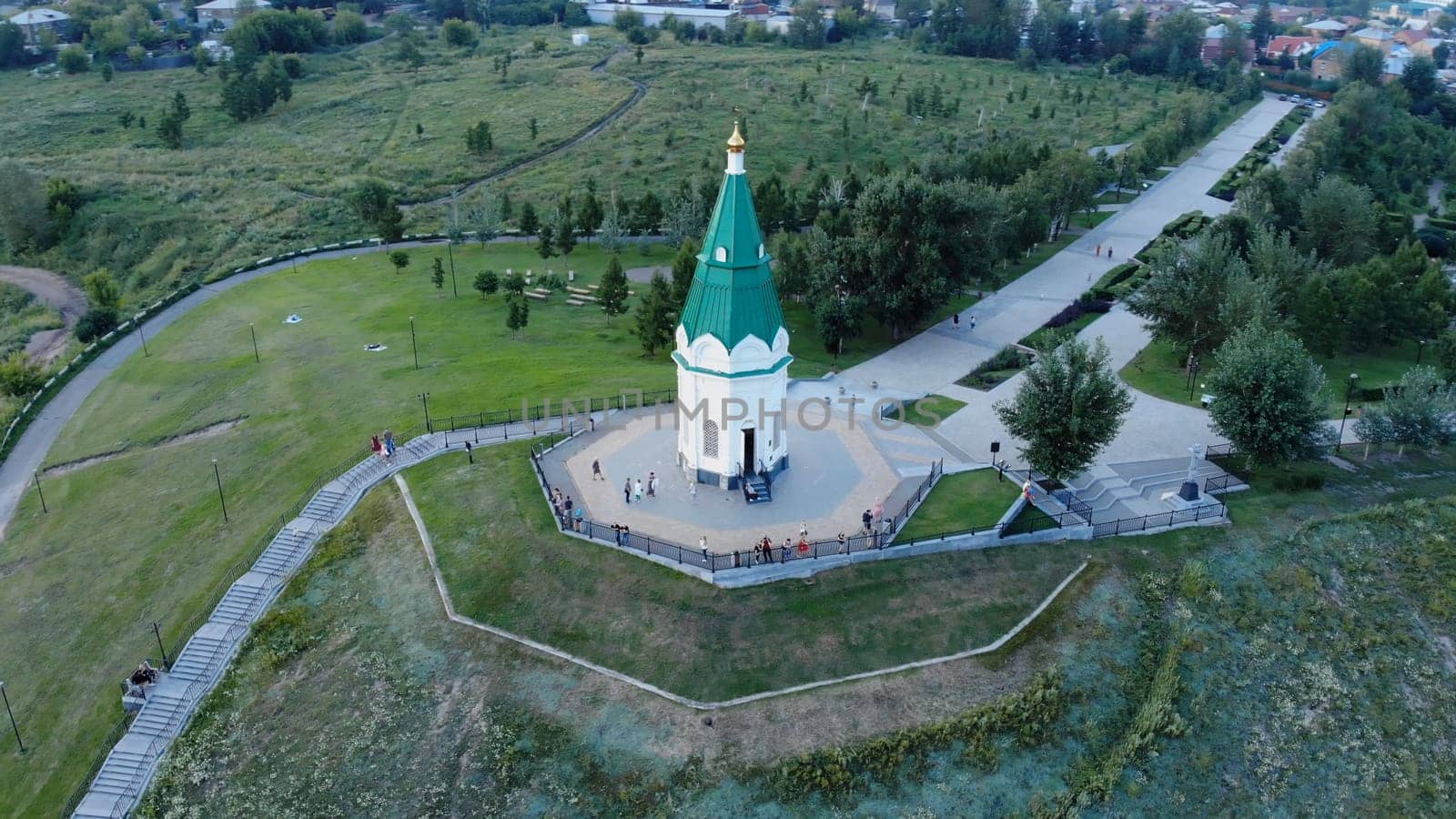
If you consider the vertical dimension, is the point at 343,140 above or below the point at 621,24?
below


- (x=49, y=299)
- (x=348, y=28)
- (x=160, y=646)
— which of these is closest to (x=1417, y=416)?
(x=160, y=646)

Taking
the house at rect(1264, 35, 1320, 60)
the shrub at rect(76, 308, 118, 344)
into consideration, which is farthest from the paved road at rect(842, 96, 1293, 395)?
the house at rect(1264, 35, 1320, 60)

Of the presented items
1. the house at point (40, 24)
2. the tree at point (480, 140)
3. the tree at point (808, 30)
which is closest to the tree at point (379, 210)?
the tree at point (480, 140)

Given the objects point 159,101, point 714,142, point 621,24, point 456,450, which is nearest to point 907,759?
point 456,450

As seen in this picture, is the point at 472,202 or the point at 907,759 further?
the point at 472,202

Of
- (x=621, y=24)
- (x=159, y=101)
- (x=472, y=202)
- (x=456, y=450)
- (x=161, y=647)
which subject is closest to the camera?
(x=161, y=647)

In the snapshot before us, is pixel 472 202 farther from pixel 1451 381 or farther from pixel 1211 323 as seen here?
pixel 1451 381
